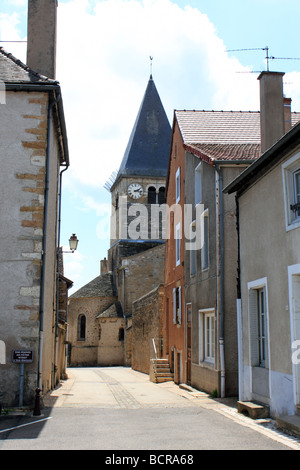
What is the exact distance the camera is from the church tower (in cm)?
4844

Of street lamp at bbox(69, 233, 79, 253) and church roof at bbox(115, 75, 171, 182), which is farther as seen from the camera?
church roof at bbox(115, 75, 171, 182)

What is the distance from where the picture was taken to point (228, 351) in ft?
43.5

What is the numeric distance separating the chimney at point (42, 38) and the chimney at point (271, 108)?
17.9 ft

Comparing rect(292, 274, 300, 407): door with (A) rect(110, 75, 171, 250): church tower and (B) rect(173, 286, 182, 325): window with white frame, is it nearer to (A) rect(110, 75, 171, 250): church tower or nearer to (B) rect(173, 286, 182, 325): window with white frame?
(B) rect(173, 286, 182, 325): window with white frame

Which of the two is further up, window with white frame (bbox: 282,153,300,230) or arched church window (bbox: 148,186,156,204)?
arched church window (bbox: 148,186,156,204)

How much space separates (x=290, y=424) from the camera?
7.69 meters

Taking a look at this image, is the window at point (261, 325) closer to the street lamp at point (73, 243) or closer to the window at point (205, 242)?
the window at point (205, 242)

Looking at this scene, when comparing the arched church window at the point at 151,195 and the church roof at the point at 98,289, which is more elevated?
the arched church window at the point at 151,195

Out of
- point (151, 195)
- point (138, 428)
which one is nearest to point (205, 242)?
point (138, 428)

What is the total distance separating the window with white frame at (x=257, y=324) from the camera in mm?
10336

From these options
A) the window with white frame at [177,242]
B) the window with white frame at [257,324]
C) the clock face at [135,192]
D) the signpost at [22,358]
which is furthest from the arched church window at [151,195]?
the signpost at [22,358]

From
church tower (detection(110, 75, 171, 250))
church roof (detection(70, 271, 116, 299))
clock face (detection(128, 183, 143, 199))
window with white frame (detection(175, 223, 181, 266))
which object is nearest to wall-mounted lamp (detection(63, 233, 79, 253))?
window with white frame (detection(175, 223, 181, 266))

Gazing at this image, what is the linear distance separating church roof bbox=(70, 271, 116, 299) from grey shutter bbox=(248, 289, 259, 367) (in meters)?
35.2
